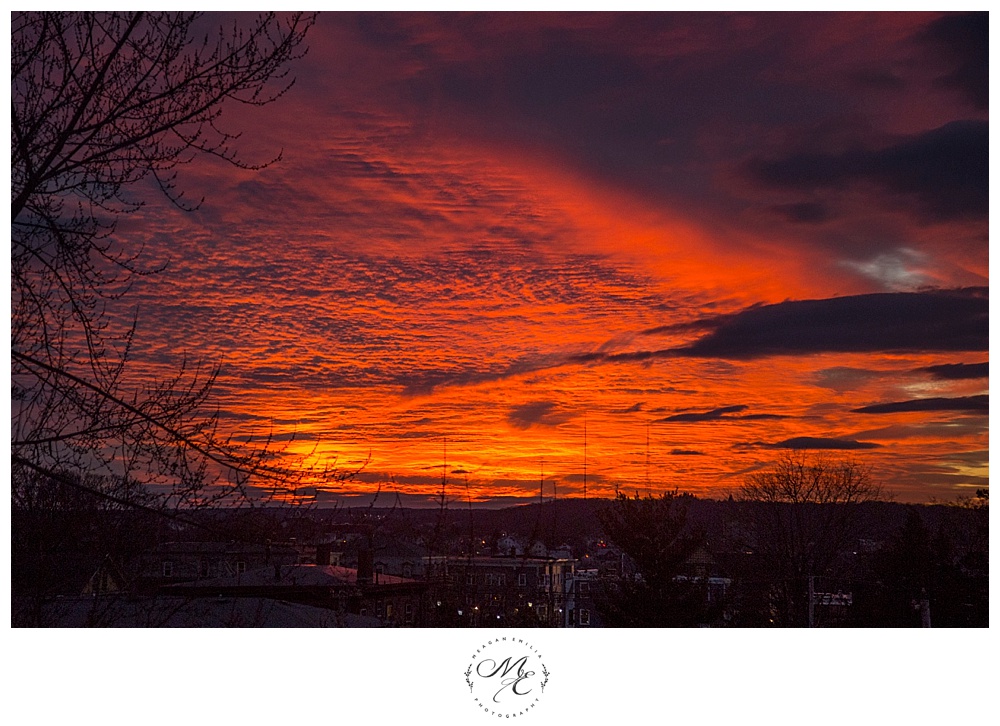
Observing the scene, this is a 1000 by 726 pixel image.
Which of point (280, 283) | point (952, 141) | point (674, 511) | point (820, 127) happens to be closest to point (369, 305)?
point (280, 283)

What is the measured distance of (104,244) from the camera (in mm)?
3213

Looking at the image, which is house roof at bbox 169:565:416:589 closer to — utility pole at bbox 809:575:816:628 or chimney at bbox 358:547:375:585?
chimney at bbox 358:547:375:585

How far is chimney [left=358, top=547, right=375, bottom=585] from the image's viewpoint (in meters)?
3.26

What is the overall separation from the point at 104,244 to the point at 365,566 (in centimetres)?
161

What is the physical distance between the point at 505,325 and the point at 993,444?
6.35 feet

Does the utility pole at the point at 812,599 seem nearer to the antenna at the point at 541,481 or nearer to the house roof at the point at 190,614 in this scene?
the antenna at the point at 541,481

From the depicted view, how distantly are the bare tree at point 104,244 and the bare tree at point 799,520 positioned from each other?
1.86 m

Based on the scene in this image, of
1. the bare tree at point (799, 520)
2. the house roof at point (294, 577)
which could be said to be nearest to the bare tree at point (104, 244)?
the house roof at point (294, 577)

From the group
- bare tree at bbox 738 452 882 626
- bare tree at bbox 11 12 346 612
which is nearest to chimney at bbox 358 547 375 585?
bare tree at bbox 11 12 346 612

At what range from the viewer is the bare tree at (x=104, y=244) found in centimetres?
303

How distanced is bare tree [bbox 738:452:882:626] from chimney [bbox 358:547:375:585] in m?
1.59
